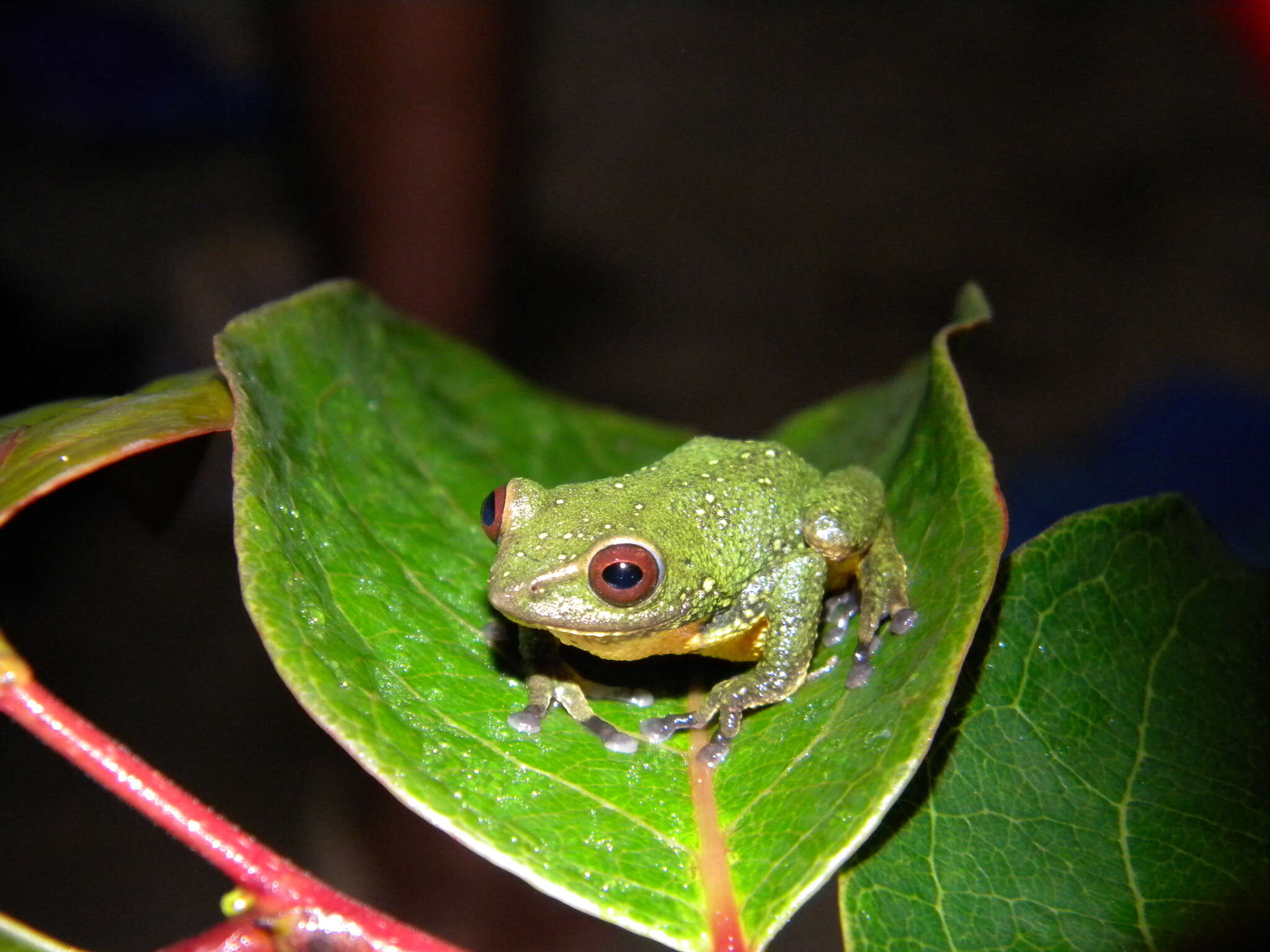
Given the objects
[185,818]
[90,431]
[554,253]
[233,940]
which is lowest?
[554,253]

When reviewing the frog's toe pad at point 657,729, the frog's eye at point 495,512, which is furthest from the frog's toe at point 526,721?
the frog's eye at point 495,512

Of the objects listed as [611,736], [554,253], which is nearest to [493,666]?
[611,736]

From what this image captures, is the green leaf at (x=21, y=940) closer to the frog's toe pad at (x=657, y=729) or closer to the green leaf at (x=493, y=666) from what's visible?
the green leaf at (x=493, y=666)

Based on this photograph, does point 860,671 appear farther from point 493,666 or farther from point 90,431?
point 90,431

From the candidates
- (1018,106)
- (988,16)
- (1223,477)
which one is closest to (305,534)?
(1223,477)

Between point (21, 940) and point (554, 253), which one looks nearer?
point (21, 940)

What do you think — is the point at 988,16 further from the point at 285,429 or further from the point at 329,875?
the point at 285,429
